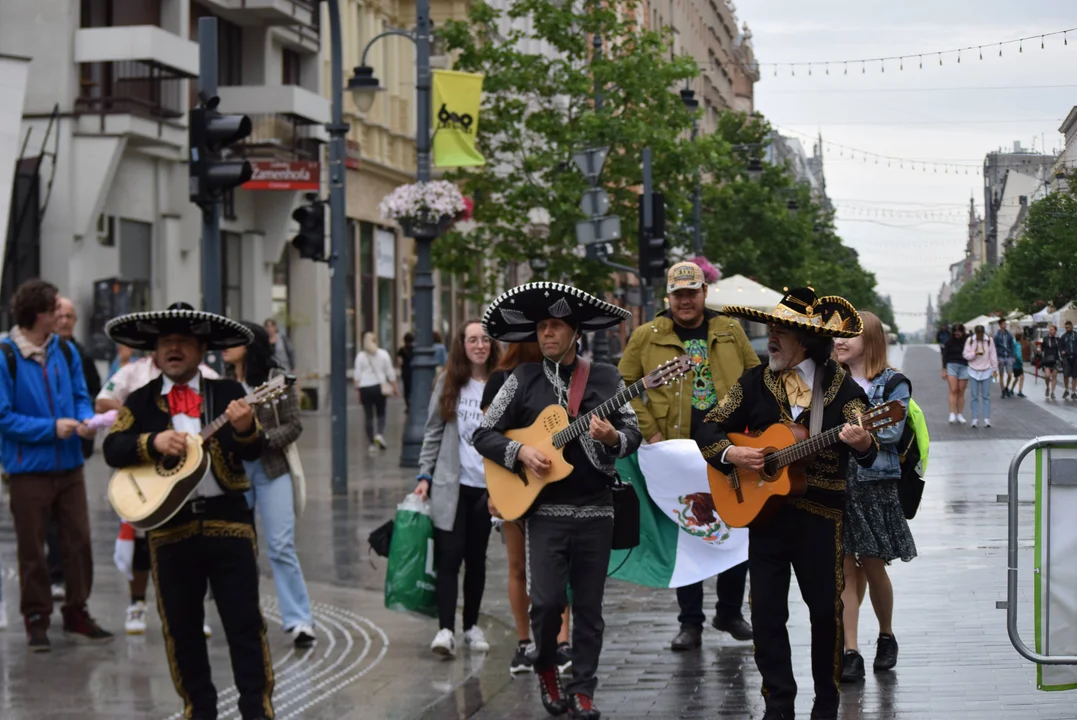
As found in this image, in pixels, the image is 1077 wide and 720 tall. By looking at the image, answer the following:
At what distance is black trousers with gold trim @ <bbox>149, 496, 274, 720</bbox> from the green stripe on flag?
2661 millimetres

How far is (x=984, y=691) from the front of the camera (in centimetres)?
811

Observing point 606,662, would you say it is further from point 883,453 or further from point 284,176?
point 284,176

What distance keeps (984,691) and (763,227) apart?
50880 millimetres

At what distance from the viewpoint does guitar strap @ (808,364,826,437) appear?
6855 mm

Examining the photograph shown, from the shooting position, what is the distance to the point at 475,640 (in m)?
9.84

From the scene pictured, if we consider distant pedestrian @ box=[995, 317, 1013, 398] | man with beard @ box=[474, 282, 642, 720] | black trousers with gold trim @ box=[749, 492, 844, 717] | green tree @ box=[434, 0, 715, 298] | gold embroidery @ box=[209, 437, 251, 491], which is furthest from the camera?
green tree @ box=[434, 0, 715, 298]

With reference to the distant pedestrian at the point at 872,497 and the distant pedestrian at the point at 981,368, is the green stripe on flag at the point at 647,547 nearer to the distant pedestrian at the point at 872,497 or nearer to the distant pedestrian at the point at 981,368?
the distant pedestrian at the point at 872,497

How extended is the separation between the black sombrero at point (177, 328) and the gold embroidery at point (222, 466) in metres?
0.45

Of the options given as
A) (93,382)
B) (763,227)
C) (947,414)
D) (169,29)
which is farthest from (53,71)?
(763,227)

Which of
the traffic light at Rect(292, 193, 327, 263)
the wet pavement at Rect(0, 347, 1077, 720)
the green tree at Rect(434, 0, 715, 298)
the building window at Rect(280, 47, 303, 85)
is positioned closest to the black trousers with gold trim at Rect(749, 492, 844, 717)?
the wet pavement at Rect(0, 347, 1077, 720)

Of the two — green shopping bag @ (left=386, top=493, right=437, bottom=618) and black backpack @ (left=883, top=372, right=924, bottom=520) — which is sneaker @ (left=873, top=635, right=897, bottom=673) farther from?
green shopping bag @ (left=386, top=493, right=437, bottom=618)

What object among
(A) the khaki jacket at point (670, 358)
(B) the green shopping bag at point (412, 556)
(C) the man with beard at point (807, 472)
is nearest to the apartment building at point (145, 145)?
(B) the green shopping bag at point (412, 556)

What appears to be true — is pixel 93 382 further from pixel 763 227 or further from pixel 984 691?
pixel 763 227

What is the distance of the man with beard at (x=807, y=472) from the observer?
6906 mm
